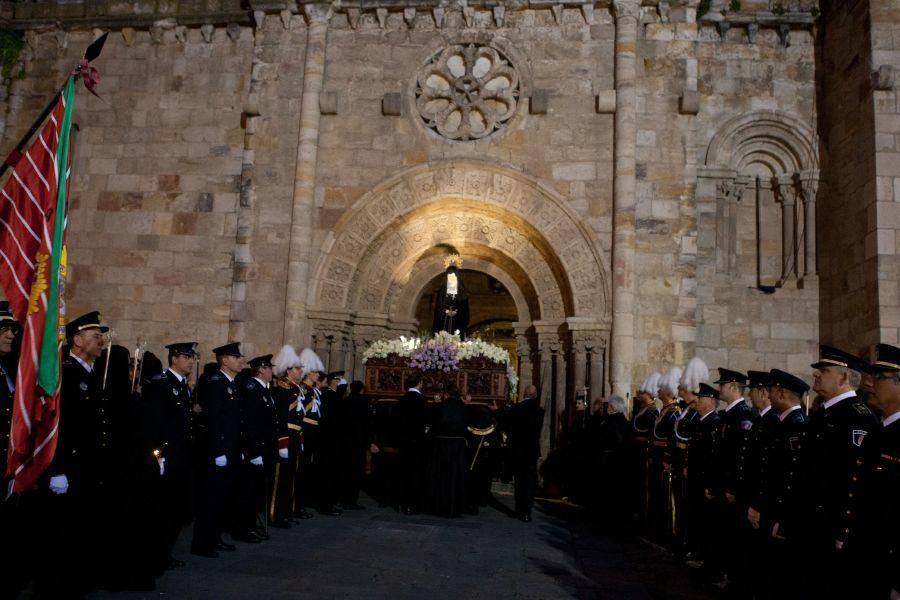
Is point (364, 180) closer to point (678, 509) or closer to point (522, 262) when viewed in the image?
point (522, 262)

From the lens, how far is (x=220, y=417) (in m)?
6.81

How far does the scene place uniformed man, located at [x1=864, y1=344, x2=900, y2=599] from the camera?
3838mm

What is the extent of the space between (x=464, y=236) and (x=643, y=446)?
17.6 ft

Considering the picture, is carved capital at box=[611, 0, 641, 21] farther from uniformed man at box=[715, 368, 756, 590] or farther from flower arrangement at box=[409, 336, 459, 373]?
uniformed man at box=[715, 368, 756, 590]

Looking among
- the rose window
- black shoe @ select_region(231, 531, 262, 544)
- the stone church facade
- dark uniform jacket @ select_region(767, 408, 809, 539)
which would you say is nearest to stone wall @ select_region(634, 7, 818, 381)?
the stone church facade

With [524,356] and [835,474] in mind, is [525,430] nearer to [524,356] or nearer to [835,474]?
[524,356]

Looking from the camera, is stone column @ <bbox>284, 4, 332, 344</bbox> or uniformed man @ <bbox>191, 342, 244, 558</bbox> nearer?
uniformed man @ <bbox>191, 342, 244, 558</bbox>

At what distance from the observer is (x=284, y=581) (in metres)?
5.84

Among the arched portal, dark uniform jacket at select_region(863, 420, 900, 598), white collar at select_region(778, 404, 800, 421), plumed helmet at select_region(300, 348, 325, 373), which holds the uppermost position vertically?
the arched portal

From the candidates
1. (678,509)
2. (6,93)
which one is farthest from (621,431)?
(6,93)

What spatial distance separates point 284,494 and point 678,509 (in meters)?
4.39

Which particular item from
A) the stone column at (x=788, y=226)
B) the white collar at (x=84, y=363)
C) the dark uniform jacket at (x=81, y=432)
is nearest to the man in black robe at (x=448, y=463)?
the dark uniform jacket at (x=81, y=432)

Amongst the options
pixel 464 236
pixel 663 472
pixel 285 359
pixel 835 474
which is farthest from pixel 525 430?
pixel 835 474

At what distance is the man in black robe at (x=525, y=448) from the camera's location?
9.70 meters
